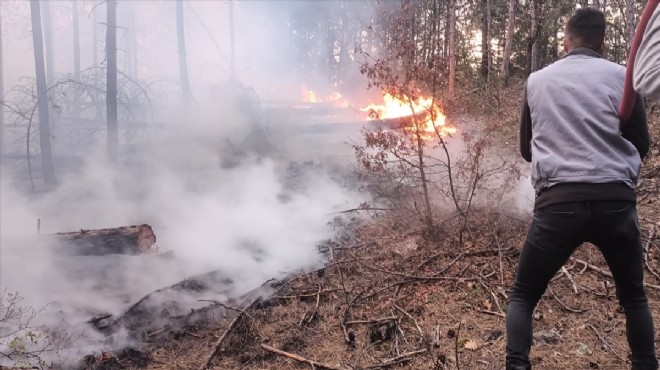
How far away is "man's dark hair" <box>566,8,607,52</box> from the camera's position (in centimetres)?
244

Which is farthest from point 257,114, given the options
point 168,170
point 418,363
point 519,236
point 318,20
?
point 318,20

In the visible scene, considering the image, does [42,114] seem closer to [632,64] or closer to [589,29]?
[589,29]

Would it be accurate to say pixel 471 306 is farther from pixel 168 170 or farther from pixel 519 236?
pixel 168 170

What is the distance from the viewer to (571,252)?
2398mm

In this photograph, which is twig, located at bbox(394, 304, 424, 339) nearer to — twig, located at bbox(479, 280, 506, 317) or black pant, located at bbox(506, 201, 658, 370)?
twig, located at bbox(479, 280, 506, 317)

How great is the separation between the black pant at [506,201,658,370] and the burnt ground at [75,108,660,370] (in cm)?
60

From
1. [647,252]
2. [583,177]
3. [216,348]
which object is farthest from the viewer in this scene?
[647,252]

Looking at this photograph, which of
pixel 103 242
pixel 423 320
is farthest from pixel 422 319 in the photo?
pixel 103 242

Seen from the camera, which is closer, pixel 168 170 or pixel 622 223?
pixel 622 223

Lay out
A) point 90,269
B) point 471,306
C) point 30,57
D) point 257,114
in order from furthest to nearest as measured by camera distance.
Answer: point 30,57
point 257,114
point 90,269
point 471,306

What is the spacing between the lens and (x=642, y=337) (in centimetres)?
244

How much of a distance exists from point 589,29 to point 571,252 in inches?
48.9

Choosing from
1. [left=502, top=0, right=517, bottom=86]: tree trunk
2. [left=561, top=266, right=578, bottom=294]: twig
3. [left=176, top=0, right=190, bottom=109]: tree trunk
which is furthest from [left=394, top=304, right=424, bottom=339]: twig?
[left=176, top=0, right=190, bottom=109]: tree trunk

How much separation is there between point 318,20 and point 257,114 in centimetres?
2431
